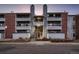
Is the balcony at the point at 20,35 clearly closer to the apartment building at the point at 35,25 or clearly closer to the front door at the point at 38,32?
the apartment building at the point at 35,25

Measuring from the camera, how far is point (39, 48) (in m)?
3.17

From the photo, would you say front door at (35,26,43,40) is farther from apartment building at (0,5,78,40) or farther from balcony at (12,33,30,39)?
balcony at (12,33,30,39)

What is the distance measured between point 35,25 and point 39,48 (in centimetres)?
29

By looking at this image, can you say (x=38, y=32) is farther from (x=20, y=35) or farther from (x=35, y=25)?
(x=20, y=35)

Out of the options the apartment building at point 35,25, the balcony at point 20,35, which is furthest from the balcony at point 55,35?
the balcony at point 20,35

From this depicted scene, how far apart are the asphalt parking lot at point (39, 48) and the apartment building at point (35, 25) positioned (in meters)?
0.09

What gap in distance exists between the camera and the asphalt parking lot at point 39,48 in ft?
10.3
